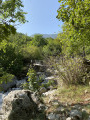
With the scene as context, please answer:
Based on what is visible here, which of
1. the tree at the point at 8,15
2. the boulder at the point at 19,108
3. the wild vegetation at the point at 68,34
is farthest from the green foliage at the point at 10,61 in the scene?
the boulder at the point at 19,108

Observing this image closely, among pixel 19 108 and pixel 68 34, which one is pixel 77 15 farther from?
pixel 19 108

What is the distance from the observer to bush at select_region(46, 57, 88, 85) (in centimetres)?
445

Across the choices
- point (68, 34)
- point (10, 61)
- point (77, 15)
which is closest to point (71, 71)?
point (68, 34)

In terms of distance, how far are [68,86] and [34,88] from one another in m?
1.52

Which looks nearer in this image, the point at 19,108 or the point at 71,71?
the point at 19,108

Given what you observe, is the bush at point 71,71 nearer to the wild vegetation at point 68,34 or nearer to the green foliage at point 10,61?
the wild vegetation at point 68,34

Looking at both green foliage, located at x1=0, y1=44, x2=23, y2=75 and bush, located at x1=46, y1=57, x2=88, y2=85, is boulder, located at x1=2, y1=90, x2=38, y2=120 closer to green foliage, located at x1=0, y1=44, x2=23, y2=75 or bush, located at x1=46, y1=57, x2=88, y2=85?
bush, located at x1=46, y1=57, x2=88, y2=85

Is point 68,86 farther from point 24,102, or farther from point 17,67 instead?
point 17,67

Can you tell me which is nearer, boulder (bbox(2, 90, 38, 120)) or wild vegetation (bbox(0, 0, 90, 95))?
boulder (bbox(2, 90, 38, 120))

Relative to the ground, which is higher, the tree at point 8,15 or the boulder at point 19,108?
the tree at point 8,15

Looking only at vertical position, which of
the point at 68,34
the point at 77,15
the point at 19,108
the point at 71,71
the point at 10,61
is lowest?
the point at 19,108

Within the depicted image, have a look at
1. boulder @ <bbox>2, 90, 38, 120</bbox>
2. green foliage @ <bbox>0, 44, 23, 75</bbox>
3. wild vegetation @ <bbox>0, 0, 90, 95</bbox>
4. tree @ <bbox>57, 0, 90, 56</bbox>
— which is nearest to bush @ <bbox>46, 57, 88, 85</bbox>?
wild vegetation @ <bbox>0, 0, 90, 95</bbox>

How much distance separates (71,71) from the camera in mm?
4445

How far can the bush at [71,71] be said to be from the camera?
4.45m
